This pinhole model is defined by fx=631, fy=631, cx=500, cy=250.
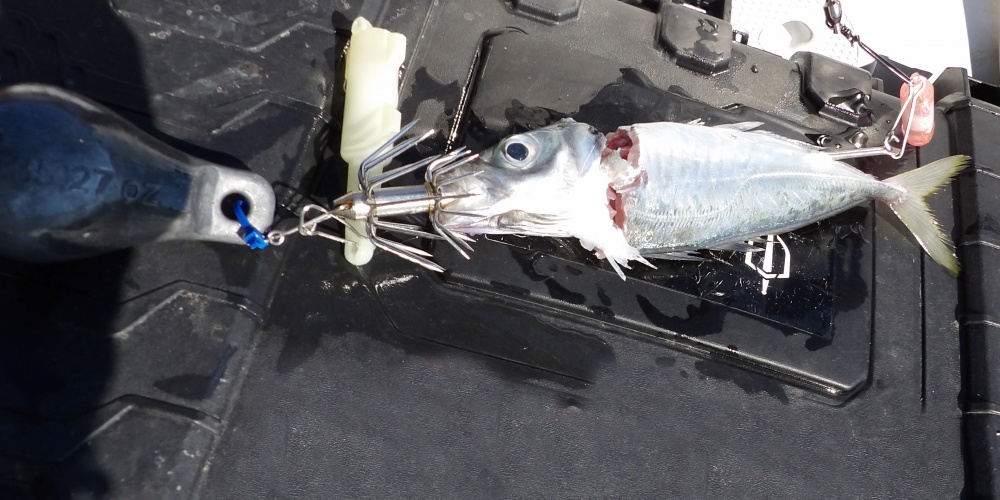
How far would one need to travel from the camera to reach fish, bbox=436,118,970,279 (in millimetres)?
1781

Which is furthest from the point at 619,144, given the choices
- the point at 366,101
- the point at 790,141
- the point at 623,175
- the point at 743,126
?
the point at 366,101

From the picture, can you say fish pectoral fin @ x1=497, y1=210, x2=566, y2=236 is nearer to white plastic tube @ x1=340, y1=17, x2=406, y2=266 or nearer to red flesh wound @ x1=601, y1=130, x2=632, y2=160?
red flesh wound @ x1=601, y1=130, x2=632, y2=160

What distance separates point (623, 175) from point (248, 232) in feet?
3.45

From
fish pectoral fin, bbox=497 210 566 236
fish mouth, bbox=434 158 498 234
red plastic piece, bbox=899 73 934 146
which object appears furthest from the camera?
red plastic piece, bbox=899 73 934 146

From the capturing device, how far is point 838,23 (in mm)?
2361

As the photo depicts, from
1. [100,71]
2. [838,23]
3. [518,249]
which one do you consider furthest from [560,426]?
[838,23]

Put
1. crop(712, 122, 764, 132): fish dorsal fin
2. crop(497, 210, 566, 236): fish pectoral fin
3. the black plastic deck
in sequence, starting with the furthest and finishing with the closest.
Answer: crop(712, 122, 764, 132): fish dorsal fin < crop(497, 210, 566, 236): fish pectoral fin < the black plastic deck

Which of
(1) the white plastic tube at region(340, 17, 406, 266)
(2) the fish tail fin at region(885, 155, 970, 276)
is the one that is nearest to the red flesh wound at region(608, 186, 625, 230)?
(1) the white plastic tube at region(340, 17, 406, 266)

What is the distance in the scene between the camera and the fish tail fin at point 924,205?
6.99 feet

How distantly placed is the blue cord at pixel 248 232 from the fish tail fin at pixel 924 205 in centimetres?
197

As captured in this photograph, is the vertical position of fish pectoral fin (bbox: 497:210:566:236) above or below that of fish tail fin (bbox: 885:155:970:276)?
above

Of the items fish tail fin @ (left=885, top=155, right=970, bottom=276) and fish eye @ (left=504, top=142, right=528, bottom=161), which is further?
fish tail fin @ (left=885, top=155, right=970, bottom=276)

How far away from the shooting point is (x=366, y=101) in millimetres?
1811

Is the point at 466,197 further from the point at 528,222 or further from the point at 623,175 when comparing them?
the point at 623,175
